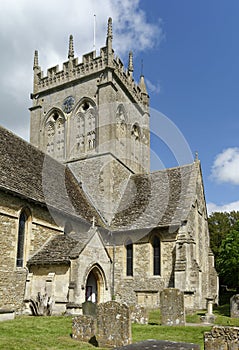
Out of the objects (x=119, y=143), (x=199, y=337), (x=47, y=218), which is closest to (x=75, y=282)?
(x=47, y=218)

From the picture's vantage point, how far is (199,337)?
11.5 metres

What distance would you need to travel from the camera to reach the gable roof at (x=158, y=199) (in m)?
23.0

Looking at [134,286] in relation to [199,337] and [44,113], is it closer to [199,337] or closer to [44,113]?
[199,337]

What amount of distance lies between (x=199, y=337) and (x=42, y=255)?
29.6ft

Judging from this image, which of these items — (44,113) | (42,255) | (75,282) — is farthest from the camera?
(44,113)

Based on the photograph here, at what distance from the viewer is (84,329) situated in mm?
10797

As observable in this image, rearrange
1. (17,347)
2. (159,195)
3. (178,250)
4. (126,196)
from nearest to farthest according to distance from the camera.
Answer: (17,347) < (178,250) < (159,195) < (126,196)

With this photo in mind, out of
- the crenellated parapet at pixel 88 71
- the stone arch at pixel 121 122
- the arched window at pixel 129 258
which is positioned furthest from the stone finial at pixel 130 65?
the arched window at pixel 129 258

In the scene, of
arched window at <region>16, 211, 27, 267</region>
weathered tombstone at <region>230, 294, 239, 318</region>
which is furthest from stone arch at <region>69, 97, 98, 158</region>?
weathered tombstone at <region>230, 294, 239, 318</region>

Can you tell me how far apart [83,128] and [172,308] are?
18102 millimetres

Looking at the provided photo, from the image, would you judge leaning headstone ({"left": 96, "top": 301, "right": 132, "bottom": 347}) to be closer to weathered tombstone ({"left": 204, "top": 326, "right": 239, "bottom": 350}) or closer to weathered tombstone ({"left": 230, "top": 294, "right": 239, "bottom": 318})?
weathered tombstone ({"left": 204, "top": 326, "right": 239, "bottom": 350})

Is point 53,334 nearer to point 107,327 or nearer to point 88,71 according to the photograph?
point 107,327

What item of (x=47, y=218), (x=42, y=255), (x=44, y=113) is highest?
(x=44, y=113)

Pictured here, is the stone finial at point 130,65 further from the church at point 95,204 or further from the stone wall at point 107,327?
the stone wall at point 107,327
